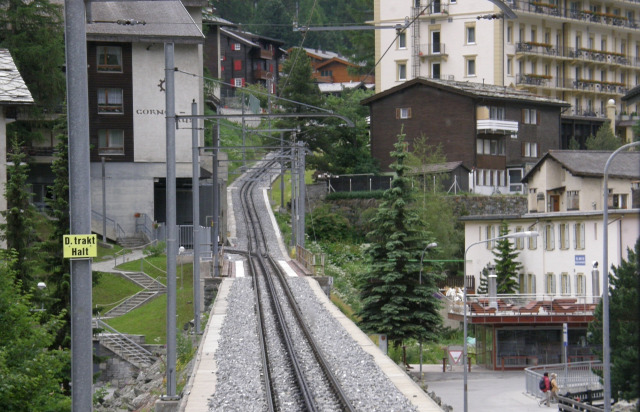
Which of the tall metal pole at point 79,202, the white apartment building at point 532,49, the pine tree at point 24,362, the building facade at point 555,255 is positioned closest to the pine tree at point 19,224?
the pine tree at point 24,362

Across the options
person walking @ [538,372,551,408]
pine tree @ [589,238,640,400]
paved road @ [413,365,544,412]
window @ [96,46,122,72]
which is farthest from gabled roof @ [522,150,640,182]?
window @ [96,46,122,72]

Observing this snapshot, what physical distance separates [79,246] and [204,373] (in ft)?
46.6

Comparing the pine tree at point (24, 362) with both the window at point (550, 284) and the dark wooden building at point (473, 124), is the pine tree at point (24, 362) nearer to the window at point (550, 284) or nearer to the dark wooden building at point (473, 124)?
the window at point (550, 284)

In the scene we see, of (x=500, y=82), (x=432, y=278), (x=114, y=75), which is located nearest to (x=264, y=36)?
(x=500, y=82)

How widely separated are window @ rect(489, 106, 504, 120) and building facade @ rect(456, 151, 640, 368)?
1237 centimetres

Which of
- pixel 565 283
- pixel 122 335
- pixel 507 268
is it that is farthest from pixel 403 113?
pixel 122 335

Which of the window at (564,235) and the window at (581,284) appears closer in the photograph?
the window at (581,284)

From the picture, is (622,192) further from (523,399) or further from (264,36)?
(264,36)

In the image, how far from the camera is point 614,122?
9075cm

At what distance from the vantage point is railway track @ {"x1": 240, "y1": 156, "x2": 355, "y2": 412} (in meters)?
22.1

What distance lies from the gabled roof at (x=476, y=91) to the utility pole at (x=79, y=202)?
66.7 meters

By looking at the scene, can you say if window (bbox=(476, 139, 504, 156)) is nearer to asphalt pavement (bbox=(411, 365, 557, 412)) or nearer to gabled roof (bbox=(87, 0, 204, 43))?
gabled roof (bbox=(87, 0, 204, 43))

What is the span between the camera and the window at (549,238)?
60.0m

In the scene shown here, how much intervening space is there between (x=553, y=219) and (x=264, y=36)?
271ft
